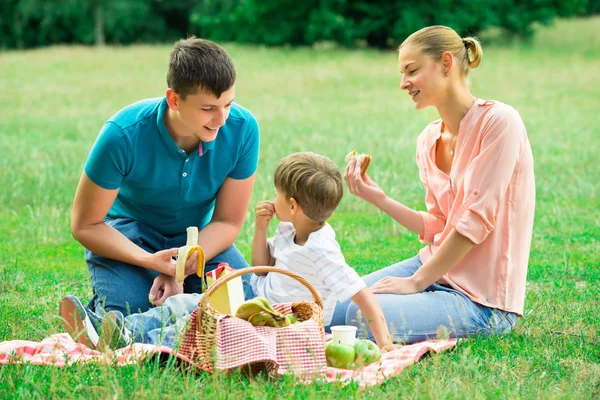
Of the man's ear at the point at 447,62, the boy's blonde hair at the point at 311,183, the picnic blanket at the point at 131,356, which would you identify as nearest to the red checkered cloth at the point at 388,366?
the picnic blanket at the point at 131,356

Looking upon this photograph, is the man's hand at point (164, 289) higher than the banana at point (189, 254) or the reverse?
the reverse

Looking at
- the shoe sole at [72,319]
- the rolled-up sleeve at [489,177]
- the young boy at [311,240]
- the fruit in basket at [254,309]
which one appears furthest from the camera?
the rolled-up sleeve at [489,177]

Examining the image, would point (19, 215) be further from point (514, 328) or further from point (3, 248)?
point (514, 328)

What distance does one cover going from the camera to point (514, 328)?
15.1 ft

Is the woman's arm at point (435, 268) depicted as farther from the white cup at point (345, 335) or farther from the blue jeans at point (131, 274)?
the blue jeans at point (131, 274)

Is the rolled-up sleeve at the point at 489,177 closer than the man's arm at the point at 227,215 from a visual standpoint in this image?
Yes

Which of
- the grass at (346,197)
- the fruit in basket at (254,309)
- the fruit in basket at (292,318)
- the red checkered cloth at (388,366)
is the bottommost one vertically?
the grass at (346,197)

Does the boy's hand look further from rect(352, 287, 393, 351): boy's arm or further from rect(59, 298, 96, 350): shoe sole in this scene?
rect(59, 298, 96, 350): shoe sole

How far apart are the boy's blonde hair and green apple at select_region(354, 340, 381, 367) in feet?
2.37

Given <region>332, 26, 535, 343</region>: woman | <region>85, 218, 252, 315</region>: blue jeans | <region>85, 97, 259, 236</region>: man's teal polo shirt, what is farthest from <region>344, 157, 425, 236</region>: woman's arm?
<region>85, 218, 252, 315</region>: blue jeans

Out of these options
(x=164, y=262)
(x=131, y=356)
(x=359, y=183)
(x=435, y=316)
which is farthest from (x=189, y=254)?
(x=435, y=316)

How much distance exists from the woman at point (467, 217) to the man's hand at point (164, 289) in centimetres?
89

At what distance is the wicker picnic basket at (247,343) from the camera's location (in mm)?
3621

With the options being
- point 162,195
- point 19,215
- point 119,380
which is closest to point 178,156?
Answer: point 162,195
